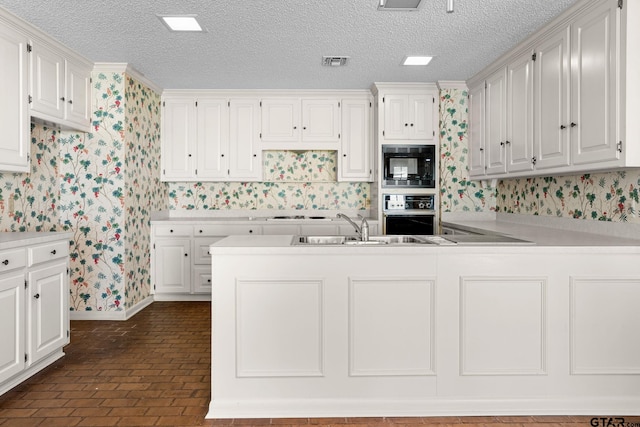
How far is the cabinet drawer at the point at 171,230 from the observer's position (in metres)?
4.67

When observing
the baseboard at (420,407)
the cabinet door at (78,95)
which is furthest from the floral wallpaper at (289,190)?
the baseboard at (420,407)

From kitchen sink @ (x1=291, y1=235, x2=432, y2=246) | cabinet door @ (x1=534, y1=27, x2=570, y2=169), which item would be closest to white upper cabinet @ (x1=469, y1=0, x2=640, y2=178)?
cabinet door @ (x1=534, y1=27, x2=570, y2=169)

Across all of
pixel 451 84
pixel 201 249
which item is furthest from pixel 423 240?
pixel 201 249

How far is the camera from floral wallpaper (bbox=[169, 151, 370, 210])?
522 cm

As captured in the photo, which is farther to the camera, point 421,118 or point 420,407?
point 421,118

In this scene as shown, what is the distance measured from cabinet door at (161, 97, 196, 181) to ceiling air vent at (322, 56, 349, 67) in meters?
1.80

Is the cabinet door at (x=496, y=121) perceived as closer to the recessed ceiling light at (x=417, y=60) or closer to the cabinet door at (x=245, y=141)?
the recessed ceiling light at (x=417, y=60)

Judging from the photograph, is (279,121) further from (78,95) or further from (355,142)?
(78,95)

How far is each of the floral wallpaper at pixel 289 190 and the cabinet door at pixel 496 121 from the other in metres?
1.58

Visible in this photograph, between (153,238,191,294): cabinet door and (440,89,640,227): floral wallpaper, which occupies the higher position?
(440,89,640,227): floral wallpaper

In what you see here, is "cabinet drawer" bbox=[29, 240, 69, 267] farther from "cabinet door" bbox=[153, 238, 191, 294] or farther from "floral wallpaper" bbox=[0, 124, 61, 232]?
"cabinet door" bbox=[153, 238, 191, 294]

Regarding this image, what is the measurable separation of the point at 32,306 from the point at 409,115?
3.73 m

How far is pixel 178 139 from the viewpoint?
16.1ft

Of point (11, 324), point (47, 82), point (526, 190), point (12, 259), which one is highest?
point (47, 82)
